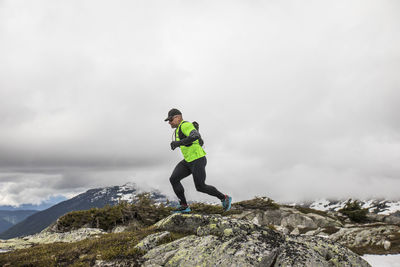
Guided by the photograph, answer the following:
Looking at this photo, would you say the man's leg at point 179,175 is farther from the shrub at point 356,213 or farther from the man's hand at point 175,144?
the shrub at point 356,213

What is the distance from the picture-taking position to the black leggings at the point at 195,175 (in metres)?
8.79

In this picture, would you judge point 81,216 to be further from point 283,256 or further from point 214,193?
point 283,256

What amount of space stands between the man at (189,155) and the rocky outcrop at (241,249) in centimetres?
119

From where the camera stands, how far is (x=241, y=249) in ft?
21.3

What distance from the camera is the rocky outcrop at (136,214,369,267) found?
6.32m

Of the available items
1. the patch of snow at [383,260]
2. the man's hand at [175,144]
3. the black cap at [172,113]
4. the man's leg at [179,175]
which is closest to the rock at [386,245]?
the patch of snow at [383,260]

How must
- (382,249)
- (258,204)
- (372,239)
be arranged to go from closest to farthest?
1. (382,249)
2. (372,239)
3. (258,204)

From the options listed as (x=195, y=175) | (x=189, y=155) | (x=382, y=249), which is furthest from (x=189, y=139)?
(x=382, y=249)

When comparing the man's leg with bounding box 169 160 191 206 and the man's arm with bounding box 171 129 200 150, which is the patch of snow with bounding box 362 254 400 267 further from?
the man's arm with bounding box 171 129 200 150

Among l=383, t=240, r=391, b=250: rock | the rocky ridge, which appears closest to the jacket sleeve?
the rocky ridge

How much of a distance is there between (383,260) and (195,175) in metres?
19.3

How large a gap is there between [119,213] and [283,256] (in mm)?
17617

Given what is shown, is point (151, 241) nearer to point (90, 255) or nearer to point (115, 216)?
point (90, 255)

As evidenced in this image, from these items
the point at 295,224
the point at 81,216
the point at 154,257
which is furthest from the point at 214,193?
the point at 295,224
